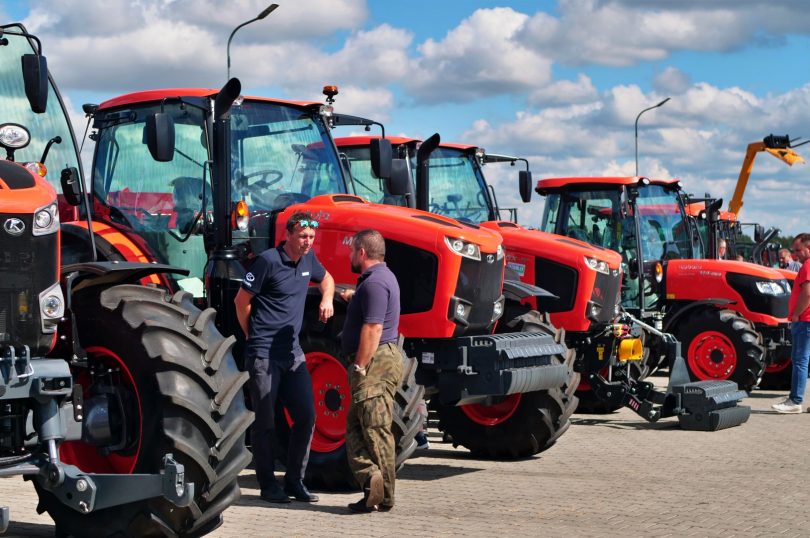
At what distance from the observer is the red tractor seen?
572cm

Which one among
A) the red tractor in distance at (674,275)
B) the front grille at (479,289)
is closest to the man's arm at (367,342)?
the front grille at (479,289)

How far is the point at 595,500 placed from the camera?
8.47 meters

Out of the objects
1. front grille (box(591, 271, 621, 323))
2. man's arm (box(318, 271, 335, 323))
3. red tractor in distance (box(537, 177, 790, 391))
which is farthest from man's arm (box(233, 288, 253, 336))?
red tractor in distance (box(537, 177, 790, 391))

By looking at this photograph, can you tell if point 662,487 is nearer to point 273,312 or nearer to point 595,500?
point 595,500

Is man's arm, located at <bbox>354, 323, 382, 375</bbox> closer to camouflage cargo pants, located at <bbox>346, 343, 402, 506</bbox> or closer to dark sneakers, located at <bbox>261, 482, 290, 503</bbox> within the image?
camouflage cargo pants, located at <bbox>346, 343, 402, 506</bbox>

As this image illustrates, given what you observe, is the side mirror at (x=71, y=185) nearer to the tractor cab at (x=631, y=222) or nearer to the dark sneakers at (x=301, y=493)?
the dark sneakers at (x=301, y=493)

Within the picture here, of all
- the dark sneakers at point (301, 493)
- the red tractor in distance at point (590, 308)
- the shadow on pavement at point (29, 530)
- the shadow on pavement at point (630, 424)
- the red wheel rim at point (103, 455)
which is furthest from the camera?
the shadow on pavement at point (630, 424)

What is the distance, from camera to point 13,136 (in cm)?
623

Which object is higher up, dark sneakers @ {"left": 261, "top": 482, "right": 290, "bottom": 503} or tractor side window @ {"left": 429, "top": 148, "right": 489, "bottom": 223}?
tractor side window @ {"left": 429, "top": 148, "right": 489, "bottom": 223}

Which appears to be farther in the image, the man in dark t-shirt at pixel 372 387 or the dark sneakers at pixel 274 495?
the dark sneakers at pixel 274 495

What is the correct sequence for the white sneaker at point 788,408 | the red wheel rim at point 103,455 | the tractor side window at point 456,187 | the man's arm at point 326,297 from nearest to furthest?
1. the red wheel rim at point 103,455
2. the man's arm at point 326,297
3. the white sneaker at point 788,408
4. the tractor side window at point 456,187

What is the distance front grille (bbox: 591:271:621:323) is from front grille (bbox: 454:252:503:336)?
2.86 m

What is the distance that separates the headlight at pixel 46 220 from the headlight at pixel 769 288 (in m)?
12.1

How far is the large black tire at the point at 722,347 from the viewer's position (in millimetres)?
15180
